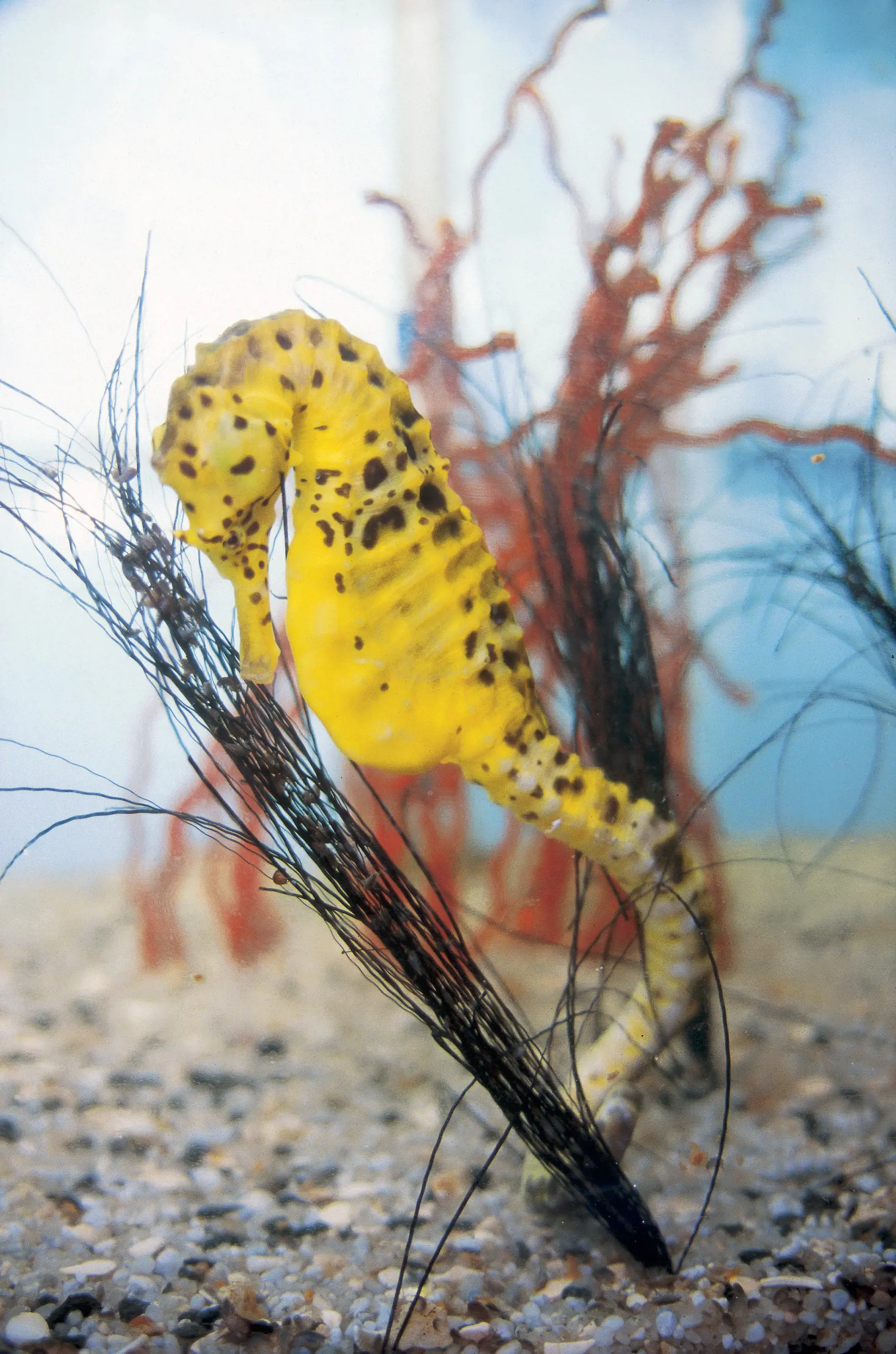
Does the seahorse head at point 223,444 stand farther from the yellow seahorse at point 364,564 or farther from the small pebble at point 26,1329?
the small pebble at point 26,1329

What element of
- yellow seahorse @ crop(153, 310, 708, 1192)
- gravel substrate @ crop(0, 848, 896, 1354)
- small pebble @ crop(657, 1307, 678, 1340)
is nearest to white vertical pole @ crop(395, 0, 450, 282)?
yellow seahorse @ crop(153, 310, 708, 1192)

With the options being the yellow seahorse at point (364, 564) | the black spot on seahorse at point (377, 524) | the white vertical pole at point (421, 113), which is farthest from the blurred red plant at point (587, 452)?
the black spot on seahorse at point (377, 524)

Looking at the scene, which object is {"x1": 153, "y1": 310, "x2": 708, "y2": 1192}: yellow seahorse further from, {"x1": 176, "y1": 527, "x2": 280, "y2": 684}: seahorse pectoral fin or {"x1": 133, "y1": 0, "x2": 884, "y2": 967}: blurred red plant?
{"x1": 133, "y1": 0, "x2": 884, "y2": 967}: blurred red plant

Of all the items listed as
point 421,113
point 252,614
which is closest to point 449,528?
point 252,614

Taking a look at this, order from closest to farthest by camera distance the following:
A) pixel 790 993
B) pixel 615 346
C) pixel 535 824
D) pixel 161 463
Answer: pixel 161 463 < pixel 535 824 < pixel 615 346 < pixel 790 993

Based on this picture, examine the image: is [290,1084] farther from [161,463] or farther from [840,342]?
[840,342]

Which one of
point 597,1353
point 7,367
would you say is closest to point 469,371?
point 7,367
